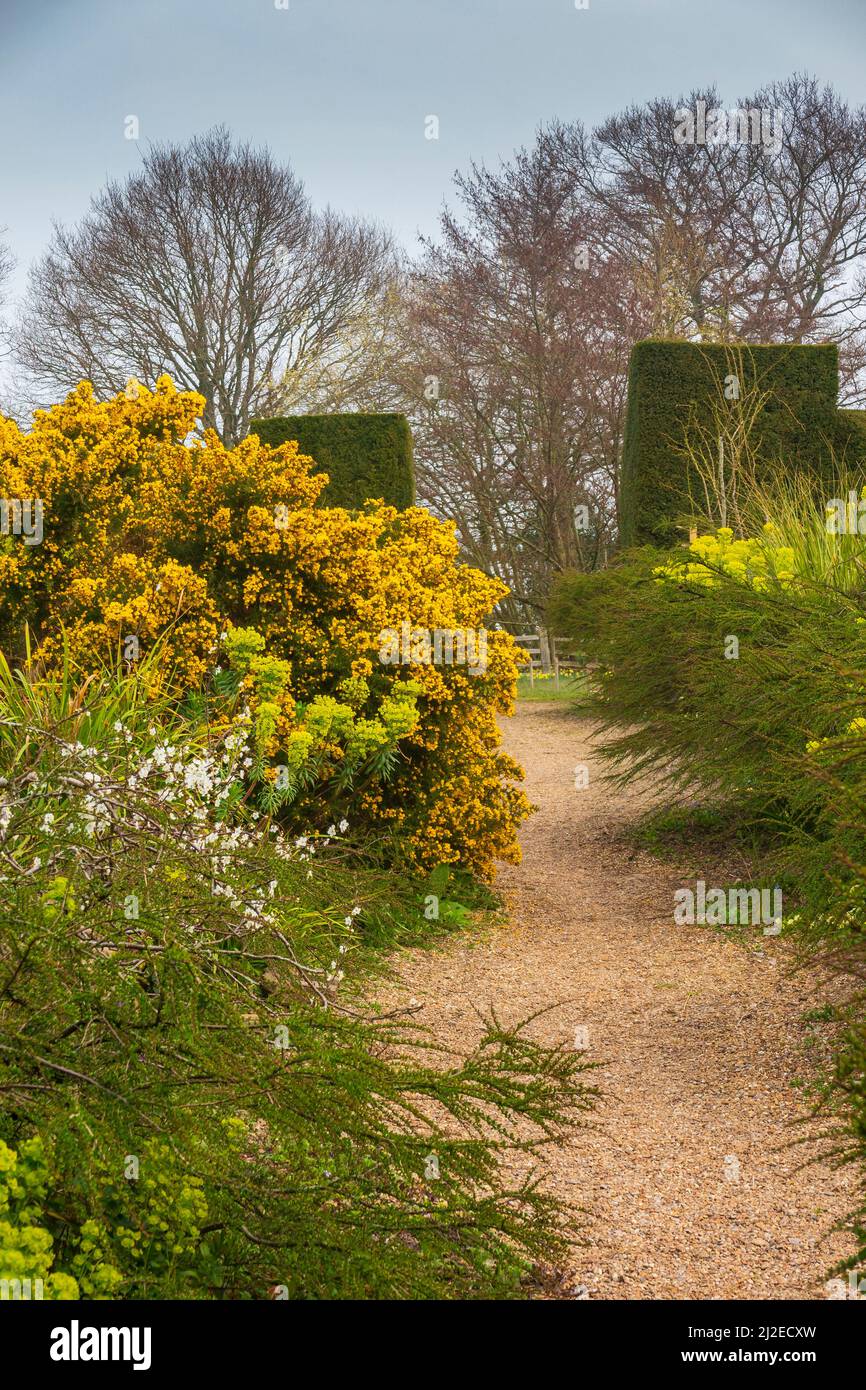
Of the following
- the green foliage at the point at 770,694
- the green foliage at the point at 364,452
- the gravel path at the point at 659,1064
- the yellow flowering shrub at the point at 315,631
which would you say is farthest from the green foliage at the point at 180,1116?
the green foliage at the point at 364,452

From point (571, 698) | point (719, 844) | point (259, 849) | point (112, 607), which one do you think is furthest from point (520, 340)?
point (259, 849)

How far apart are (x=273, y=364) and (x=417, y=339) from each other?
226 cm

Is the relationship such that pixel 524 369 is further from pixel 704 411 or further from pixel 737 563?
pixel 737 563

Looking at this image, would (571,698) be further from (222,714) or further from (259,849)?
(259,849)

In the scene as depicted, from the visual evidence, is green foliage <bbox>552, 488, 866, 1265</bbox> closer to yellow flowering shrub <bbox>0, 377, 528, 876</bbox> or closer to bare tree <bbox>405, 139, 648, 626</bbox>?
yellow flowering shrub <bbox>0, 377, 528, 876</bbox>

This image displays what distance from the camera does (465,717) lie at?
5863 mm

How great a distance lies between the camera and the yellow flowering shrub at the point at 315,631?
212 inches

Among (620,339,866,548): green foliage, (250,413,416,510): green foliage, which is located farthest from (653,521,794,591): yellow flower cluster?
A: (250,413,416,510): green foliage

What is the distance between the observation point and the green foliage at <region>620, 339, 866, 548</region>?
557 inches

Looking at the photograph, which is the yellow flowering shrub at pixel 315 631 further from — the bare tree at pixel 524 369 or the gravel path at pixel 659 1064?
the bare tree at pixel 524 369

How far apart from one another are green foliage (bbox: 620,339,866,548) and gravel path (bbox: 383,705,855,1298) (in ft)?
25.5

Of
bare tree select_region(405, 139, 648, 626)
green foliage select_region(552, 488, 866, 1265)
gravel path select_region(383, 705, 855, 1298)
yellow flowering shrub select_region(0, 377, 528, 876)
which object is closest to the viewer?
gravel path select_region(383, 705, 855, 1298)

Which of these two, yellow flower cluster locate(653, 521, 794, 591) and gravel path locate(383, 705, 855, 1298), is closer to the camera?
gravel path locate(383, 705, 855, 1298)

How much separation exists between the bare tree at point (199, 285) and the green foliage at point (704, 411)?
6610 mm
